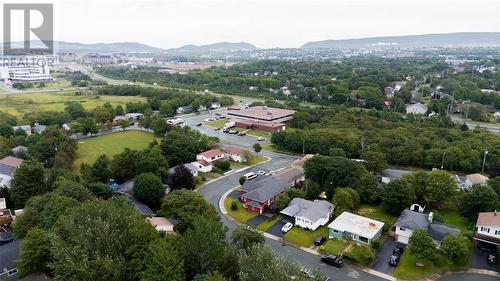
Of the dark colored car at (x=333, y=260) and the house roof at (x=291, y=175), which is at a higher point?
the house roof at (x=291, y=175)

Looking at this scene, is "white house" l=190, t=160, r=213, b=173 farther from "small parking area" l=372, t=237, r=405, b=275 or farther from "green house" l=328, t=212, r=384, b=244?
"small parking area" l=372, t=237, r=405, b=275

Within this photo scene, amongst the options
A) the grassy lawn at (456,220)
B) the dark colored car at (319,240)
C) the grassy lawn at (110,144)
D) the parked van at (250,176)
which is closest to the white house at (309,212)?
the dark colored car at (319,240)

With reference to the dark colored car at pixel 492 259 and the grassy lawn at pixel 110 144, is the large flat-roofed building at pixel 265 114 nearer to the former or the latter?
the grassy lawn at pixel 110 144

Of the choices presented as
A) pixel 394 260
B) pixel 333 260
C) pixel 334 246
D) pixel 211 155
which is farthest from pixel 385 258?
pixel 211 155

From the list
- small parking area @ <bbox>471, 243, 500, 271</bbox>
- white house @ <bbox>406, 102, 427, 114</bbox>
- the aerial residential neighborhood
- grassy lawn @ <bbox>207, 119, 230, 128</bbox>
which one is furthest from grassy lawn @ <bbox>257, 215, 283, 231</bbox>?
white house @ <bbox>406, 102, 427, 114</bbox>

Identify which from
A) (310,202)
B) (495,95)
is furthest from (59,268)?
(495,95)

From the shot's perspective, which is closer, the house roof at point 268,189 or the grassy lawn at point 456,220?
the grassy lawn at point 456,220

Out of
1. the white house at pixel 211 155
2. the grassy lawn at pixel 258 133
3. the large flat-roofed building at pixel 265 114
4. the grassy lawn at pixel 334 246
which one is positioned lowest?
the grassy lawn at pixel 334 246
